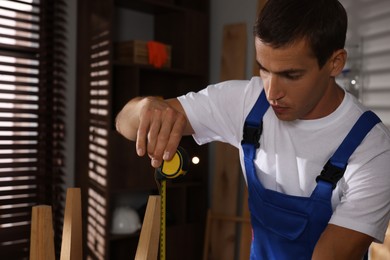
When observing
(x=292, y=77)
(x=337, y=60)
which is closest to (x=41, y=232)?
(x=292, y=77)

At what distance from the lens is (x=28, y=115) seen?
9.44ft

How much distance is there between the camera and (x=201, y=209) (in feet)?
11.7

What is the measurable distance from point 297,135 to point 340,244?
0.34 metres

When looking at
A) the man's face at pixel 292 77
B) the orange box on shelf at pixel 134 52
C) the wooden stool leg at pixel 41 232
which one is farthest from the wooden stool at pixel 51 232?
the orange box on shelf at pixel 134 52

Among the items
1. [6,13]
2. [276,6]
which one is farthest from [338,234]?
[6,13]

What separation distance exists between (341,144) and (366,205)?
17 centimetres

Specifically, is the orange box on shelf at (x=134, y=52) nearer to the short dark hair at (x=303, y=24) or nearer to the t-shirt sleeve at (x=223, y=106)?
the t-shirt sleeve at (x=223, y=106)

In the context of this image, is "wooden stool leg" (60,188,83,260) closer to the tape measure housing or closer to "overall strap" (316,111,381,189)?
the tape measure housing

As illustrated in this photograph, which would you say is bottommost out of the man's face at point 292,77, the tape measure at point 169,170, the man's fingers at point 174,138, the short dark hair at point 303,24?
the tape measure at point 169,170

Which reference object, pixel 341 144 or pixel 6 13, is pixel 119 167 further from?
pixel 341 144

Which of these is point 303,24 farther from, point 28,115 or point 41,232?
point 28,115

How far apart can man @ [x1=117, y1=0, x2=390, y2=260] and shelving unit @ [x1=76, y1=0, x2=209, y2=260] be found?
1474 mm

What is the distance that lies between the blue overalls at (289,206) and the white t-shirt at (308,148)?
0.03 meters

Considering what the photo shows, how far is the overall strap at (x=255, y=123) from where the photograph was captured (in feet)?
4.78
